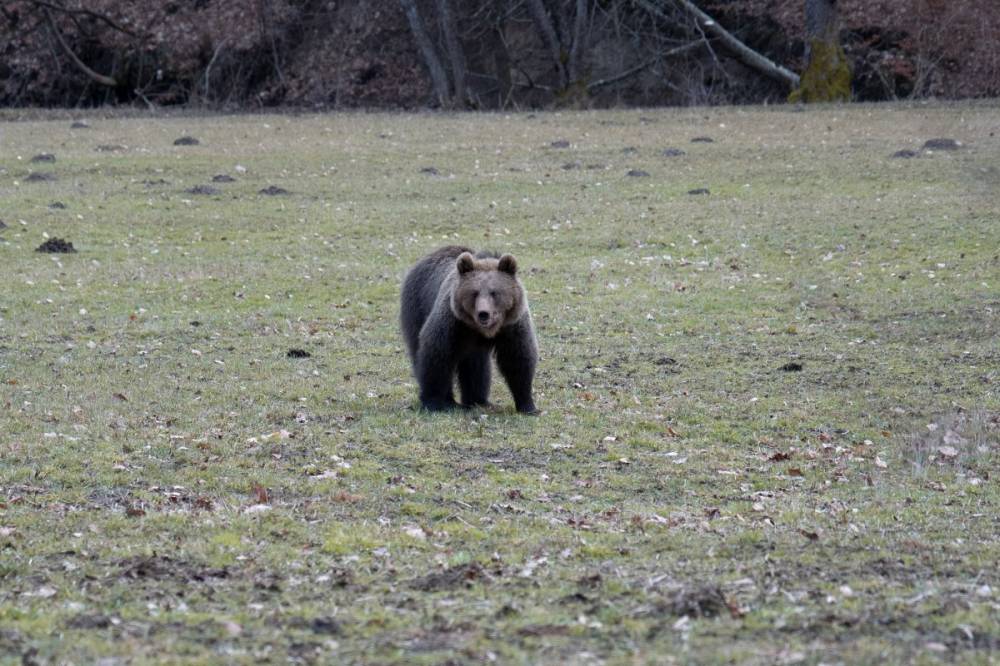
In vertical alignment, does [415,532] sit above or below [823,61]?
below

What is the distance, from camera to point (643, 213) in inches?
884

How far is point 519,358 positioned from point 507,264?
2.55 ft

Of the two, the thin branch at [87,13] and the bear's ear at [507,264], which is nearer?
the bear's ear at [507,264]

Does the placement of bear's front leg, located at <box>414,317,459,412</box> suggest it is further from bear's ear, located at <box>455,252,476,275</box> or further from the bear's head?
bear's ear, located at <box>455,252,476,275</box>

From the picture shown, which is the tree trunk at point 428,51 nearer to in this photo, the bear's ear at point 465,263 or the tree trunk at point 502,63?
the tree trunk at point 502,63

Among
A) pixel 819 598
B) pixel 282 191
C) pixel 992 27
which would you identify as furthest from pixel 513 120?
pixel 819 598

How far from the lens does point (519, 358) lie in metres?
11.2

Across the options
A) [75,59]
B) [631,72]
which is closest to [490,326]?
[631,72]

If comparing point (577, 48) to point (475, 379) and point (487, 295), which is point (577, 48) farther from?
point (487, 295)

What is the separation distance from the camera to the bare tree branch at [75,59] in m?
42.0

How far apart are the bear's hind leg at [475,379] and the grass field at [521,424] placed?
0.26m

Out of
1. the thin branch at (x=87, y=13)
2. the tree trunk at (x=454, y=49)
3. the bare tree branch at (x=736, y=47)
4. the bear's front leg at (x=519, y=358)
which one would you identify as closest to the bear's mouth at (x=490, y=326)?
the bear's front leg at (x=519, y=358)

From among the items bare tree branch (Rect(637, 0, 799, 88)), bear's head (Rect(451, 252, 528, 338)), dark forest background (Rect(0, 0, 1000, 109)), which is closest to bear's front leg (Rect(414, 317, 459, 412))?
bear's head (Rect(451, 252, 528, 338))

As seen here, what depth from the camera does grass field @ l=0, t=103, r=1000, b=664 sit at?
6293 mm
